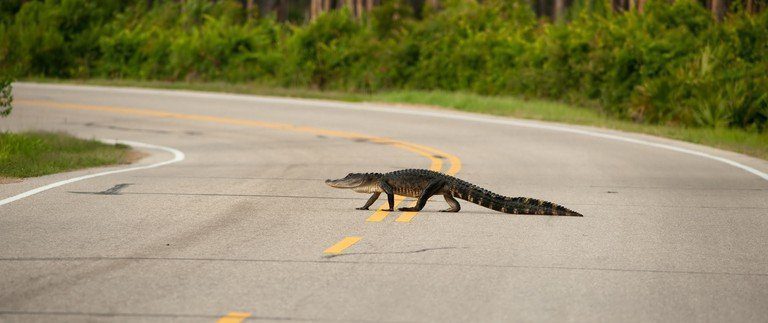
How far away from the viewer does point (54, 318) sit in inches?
268

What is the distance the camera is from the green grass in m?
15.5

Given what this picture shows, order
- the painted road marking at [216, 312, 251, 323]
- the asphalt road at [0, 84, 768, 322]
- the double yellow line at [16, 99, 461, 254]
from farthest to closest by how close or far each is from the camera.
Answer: the double yellow line at [16, 99, 461, 254] < the asphalt road at [0, 84, 768, 322] < the painted road marking at [216, 312, 251, 323]

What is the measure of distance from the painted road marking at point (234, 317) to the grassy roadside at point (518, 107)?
1405 centimetres

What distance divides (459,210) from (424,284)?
3.96 m

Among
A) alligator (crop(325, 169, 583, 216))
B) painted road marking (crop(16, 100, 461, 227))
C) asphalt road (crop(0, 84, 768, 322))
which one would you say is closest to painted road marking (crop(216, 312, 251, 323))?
asphalt road (crop(0, 84, 768, 322))

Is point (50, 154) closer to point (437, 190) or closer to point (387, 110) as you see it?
point (437, 190)

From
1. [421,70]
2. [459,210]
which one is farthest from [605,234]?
[421,70]

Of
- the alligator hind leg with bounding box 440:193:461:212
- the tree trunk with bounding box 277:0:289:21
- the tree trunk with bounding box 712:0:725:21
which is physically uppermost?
the tree trunk with bounding box 712:0:725:21

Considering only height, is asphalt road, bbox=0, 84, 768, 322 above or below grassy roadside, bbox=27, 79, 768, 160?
above

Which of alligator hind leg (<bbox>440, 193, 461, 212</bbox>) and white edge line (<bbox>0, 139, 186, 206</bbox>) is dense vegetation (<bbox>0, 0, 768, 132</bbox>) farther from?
alligator hind leg (<bbox>440, 193, 461, 212</bbox>)

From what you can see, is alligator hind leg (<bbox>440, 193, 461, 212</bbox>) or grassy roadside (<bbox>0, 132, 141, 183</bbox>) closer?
alligator hind leg (<bbox>440, 193, 461, 212</bbox>)

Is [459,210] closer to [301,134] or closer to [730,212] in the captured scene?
[730,212]

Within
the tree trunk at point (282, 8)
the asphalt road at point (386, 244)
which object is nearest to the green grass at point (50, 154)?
the asphalt road at point (386, 244)

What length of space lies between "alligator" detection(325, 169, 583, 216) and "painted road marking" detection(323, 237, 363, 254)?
5.14 ft
